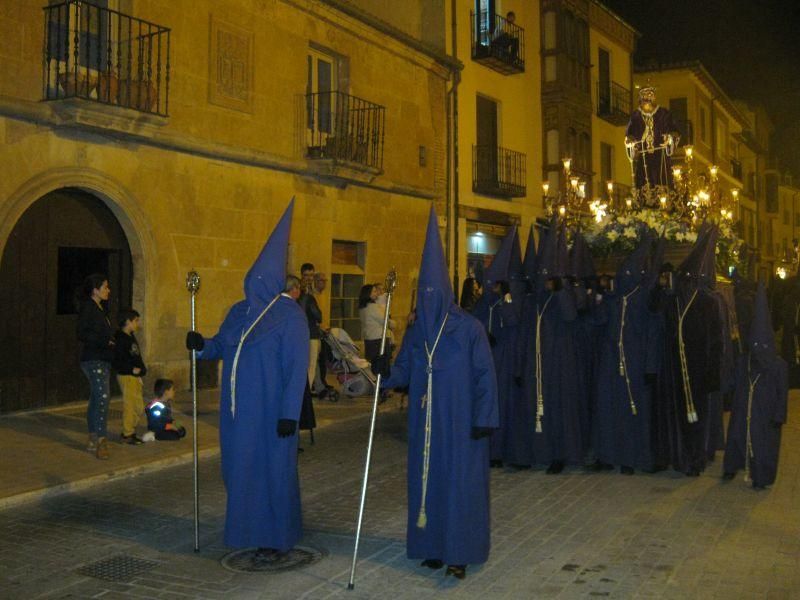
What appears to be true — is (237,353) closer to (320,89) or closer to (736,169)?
(320,89)

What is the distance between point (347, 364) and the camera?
13773mm

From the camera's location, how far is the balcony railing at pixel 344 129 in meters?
16.3

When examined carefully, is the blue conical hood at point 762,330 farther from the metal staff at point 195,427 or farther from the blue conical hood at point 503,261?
the metal staff at point 195,427

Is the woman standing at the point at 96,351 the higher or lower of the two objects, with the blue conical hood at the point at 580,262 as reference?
lower

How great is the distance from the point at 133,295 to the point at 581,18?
1965 centimetres

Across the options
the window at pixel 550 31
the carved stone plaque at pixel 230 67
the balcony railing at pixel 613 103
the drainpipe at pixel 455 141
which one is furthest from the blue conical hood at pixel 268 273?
the balcony railing at pixel 613 103

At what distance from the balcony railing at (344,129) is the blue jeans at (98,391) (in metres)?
8.02

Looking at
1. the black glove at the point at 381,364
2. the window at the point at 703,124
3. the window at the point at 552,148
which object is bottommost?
the black glove at the point at 381,364

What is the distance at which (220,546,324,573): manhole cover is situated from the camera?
5465mm

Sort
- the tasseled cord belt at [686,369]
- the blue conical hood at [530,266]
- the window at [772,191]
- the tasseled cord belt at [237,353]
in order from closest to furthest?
the tasseled cord belt at [237,353]
the tasseled cord belt at [686,369]
the blue conical hood at [530,266]
the window at [772,191]

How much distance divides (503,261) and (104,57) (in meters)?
7.29

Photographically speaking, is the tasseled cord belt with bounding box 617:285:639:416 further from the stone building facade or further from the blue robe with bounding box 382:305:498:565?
the stone building facade

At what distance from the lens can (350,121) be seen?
1727cm

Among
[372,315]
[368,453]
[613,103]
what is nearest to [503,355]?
[368,453]
